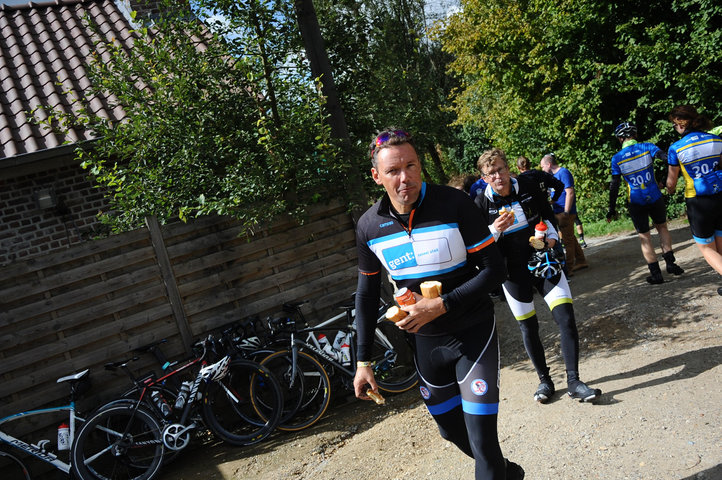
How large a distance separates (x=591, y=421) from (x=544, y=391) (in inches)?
22.4

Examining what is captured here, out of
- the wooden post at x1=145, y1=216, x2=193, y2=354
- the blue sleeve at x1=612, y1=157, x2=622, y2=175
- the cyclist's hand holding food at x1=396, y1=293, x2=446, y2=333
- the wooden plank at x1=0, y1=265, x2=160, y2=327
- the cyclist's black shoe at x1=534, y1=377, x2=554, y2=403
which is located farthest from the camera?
the blue sleeve at x1=612, y1=157, x2=622, y2=175

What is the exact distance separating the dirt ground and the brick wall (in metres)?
3.69

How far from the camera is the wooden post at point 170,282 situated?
537 cm

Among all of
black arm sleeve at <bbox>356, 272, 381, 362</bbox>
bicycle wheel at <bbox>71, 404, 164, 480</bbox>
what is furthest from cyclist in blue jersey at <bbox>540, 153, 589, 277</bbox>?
bicycle wheel at <bbox>71, 404, 164, 480</bbox>

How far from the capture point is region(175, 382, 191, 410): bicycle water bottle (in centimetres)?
504

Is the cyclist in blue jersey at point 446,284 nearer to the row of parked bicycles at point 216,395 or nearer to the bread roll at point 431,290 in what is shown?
the bread roll at point 431,290

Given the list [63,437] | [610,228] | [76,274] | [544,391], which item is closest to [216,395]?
[63,437]

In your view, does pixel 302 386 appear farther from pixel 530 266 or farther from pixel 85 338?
pixel 530 266

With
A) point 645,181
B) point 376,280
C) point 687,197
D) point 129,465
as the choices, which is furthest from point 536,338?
point 129,465

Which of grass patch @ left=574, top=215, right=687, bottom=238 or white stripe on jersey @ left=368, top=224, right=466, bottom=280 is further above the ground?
white stripe on jersey @ left=368, top=224, right=466, bottom=280

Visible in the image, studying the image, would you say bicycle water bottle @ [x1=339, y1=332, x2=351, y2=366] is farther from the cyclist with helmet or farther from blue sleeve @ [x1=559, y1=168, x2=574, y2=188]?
blue sleeve @ [x1=559, y1=168, x2=574, y2=188]

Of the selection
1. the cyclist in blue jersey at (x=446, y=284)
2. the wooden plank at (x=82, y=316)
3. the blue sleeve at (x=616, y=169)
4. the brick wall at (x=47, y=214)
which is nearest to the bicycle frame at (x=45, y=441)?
the wooden plank at (x=82, y=316)

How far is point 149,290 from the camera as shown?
5.36m

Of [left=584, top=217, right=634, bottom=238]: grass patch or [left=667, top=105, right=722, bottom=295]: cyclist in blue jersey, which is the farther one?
[left=584, top=217, right=634, bottom=238]: grass patch
